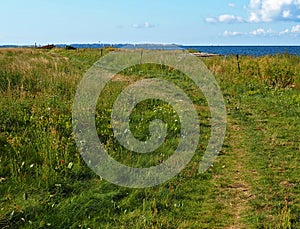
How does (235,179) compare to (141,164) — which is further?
(141,164)

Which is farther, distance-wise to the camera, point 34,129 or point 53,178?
point 34,129

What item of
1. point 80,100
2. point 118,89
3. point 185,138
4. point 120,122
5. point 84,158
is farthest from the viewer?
point 118,89

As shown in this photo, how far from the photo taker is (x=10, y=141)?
5.94 m

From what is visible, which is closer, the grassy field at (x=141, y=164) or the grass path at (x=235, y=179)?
the grassy field at (x=141, y=164)

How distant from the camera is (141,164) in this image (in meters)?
5.91

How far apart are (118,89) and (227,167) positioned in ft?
18.4

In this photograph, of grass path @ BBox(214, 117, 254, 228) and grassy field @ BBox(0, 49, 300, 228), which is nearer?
grassy field @ BBox(0, 49, 300, 228)

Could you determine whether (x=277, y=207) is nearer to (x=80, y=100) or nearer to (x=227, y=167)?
(x=227, y=167)

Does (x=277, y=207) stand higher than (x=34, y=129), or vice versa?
(x=34, y=129)

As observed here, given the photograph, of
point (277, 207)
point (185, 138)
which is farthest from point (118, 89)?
point (277, 207)

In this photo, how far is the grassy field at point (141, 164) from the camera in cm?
434

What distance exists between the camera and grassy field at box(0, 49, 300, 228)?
14.2 ft

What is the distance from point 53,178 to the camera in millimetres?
5086

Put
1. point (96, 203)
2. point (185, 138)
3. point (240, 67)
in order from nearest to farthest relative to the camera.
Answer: point (96, 203) → point (185, 138) → point (240, 67)
